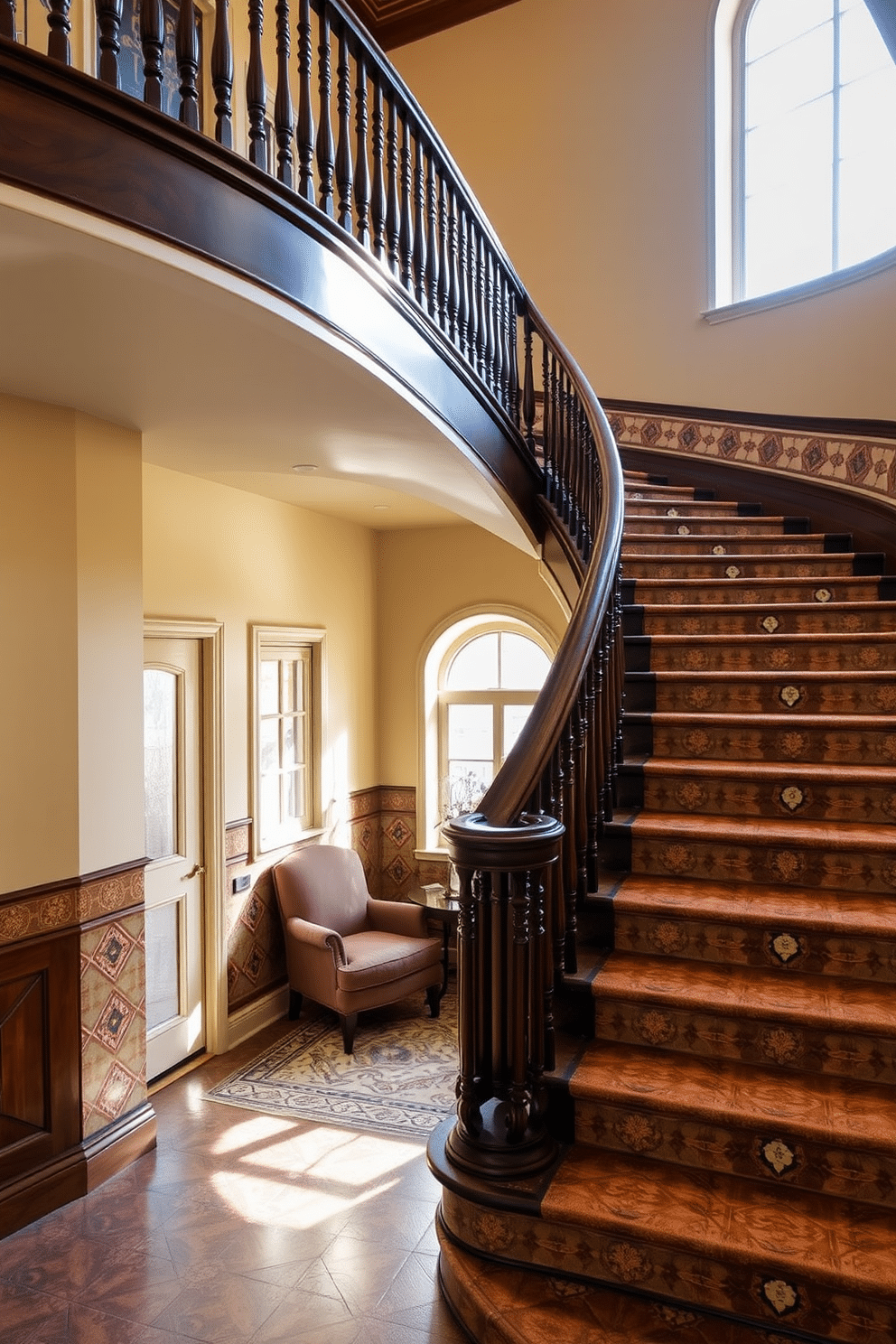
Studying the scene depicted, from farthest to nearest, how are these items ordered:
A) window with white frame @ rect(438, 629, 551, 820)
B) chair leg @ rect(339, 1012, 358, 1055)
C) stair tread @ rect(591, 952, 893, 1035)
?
window with white frame @ rect(438, 629, 551, 820) < chair leg @ rect(339, 1012, 358, 1055) < stair tread @ rect(591, 952, 893, 1035)

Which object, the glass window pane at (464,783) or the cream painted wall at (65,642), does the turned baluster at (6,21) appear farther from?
the glass window pane at (464,783)

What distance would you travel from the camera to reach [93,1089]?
3.43 meters

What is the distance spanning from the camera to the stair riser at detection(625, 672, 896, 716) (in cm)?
321

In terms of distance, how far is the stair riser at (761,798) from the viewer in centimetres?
285

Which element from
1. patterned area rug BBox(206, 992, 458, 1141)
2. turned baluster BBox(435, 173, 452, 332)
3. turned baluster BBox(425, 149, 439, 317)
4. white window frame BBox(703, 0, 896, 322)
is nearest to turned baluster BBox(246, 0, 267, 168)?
turned baluster BBox(425, 149, 439, 317)

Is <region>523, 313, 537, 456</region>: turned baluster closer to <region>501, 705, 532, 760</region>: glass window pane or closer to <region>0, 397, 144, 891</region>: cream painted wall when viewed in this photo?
<region>0, 397, 144, 891</region>: cream painted wall

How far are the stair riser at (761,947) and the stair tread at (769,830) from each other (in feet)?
1.04

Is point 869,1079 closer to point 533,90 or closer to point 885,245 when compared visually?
point 885,245

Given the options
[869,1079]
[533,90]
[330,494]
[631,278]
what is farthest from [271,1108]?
[533,90]

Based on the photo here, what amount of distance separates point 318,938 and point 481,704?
2.34m

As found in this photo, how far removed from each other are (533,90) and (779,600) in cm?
453

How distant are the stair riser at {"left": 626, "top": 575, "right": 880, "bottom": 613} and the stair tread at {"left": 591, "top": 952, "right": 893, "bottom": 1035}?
1879 mm

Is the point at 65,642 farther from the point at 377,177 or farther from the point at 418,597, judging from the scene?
the point at 418,597

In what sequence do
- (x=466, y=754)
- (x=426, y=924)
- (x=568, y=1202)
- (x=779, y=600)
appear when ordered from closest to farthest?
(x=568, y=1202)
(x=779, y=600)
(x=426, y=924)
(x=466, y=754)
